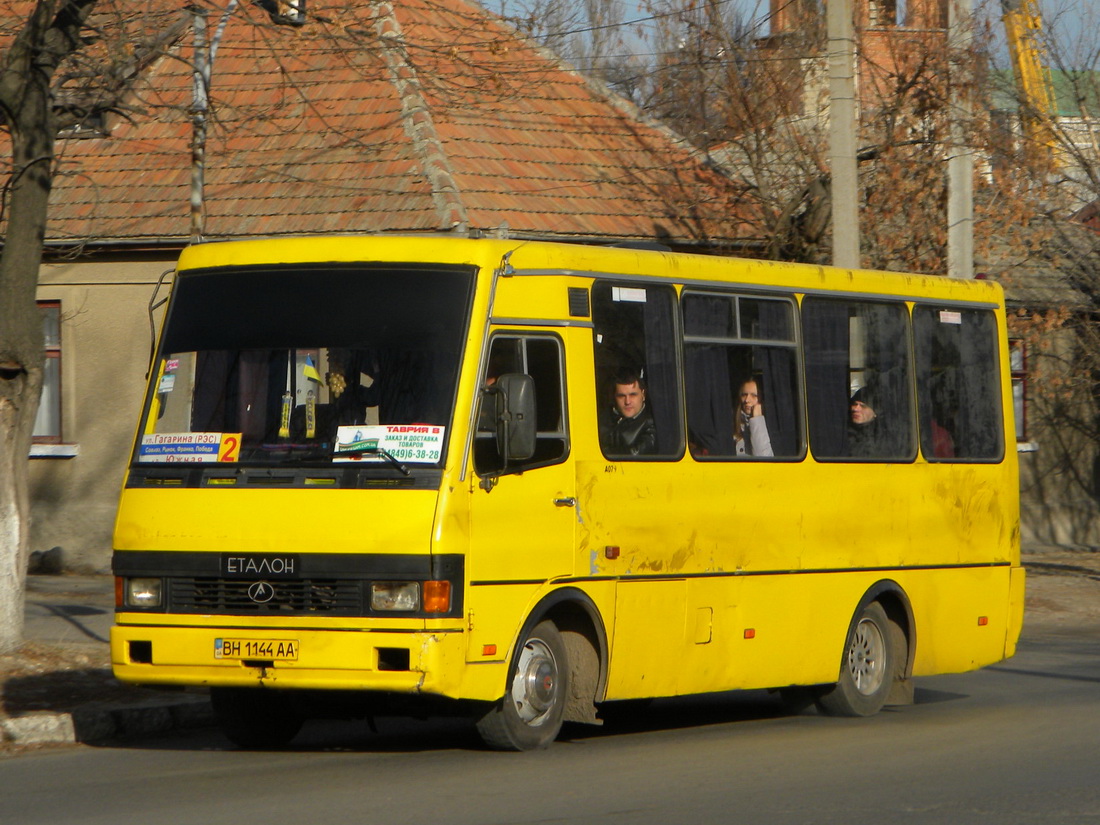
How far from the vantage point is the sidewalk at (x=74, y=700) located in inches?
378

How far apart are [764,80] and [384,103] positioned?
185 inches

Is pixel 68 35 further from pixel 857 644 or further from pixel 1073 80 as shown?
pixel 1073 80

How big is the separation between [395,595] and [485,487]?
687 millimetres

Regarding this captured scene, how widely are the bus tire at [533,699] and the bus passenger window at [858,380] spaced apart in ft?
8.46

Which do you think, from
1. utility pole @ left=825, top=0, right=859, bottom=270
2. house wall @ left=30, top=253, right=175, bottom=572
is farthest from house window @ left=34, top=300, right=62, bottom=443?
utility pole @ left=825, top=0, right=859, bottom=270

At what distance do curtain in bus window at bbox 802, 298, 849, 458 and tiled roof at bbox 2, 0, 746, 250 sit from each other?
8.36m

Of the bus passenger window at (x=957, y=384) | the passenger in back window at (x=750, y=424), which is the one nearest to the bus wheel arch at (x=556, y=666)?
the passenger in back window at (x=750, y=424)

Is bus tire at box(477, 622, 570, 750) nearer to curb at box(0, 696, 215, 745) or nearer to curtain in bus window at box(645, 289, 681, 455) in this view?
curtain in bus window at box(645, 289, 681, 455)

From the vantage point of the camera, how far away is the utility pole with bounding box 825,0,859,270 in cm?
1498

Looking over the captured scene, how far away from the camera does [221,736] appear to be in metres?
10.2

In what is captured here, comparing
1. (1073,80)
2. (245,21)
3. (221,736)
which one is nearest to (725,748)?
(221,736)

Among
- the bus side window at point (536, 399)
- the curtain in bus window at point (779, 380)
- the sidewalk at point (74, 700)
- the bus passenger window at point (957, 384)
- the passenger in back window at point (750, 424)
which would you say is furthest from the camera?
the bus passenger window at point (957, 384)

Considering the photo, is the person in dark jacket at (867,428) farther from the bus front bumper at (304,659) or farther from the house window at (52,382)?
the house window at (52,382)

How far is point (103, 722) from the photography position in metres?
9.84
